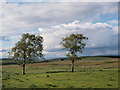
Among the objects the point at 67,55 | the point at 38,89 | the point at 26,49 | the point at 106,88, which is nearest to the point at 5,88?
the point at 38,89

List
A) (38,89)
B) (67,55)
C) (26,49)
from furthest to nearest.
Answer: (67,55) → (26,49) → (38,89)

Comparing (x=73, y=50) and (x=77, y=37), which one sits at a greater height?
(x=77, y=37)

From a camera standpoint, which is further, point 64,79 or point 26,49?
point 26,49

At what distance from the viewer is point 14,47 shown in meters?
49.9

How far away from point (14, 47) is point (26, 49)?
11.4ft

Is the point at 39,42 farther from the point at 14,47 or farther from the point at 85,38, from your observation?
the point at 85,38

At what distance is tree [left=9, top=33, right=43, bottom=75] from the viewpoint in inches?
1939

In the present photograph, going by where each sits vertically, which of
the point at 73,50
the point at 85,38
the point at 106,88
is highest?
the point at 85,38

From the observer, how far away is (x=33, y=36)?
49.4 m

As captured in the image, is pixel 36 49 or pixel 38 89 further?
pixel 36 49

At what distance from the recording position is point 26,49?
49375 millimetres

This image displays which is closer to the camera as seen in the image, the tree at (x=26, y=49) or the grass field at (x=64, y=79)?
the grass field at (x=64, y=79)

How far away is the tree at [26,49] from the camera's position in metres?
49.2

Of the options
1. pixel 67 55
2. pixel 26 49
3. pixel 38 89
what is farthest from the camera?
pixel 67 55
